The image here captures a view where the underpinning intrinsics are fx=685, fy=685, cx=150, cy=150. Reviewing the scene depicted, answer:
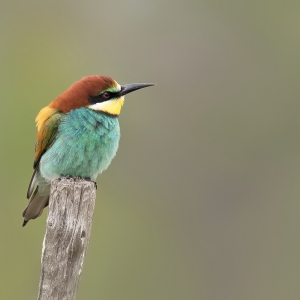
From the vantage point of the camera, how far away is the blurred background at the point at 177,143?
24.9 feet

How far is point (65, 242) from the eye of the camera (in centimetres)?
260

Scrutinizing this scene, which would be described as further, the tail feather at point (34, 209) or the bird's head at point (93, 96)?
the tail feather at point (34, 209)

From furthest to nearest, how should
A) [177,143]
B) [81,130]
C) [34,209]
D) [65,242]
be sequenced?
1. [177,143]
2. [34,209]
3. [81,130]
4. [65,242]

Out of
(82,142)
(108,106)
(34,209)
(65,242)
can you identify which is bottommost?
(34,209)

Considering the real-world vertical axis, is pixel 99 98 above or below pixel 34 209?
above

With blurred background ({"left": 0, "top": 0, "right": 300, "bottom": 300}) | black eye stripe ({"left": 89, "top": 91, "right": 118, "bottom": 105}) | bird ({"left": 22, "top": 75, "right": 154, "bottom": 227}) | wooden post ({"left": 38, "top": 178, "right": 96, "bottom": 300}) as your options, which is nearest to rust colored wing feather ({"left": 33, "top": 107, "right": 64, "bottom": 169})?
bird ({"left": 22, "top": 75, "right": 154, "bottom": 227})

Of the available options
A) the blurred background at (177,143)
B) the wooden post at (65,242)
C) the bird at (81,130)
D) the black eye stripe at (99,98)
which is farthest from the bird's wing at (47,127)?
the blurred background at (177,143)

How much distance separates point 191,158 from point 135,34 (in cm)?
253

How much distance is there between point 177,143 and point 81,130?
522cm

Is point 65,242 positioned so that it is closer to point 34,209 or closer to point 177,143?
point 34,209

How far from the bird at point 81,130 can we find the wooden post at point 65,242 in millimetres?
1028

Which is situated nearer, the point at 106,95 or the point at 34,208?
the point at 106,95

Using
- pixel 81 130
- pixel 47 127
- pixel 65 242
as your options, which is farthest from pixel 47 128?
pixel 65 242

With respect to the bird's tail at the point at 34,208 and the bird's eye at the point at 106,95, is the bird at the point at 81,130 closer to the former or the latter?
the bird's eye at the point at 106,95
